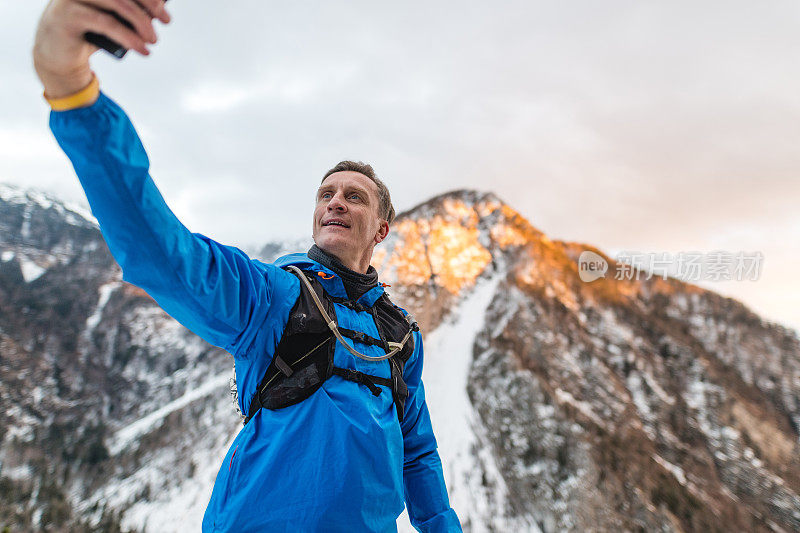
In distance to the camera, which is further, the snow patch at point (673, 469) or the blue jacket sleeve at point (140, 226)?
the snow patch at point (673, 469)

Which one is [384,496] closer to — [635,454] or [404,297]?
[635,454]

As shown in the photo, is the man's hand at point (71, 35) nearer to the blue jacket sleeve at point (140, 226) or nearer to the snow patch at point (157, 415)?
the blue jacket sleeve at point (140, 226)

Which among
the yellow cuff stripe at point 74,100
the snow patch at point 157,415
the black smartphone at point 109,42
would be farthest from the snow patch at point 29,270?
the black smartphone at point 109,42

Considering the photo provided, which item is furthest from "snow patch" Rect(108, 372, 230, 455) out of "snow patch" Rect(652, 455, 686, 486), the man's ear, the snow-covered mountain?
the man's ear

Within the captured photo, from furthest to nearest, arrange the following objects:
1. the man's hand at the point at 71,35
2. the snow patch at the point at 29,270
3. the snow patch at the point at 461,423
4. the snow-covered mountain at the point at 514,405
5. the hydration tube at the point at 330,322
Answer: the snow patch at the point at 29,270
the snow-covered mountain at the point at 514,405
the snow patch at the point at 461,423
the hydration tube at the point at 330,322
the man's hand at the point at 71,35

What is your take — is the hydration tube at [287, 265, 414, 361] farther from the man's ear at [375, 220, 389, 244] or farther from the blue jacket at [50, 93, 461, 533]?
the man's ear at [375, 220, 389, 244]

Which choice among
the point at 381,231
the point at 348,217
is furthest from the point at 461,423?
the point at 348,217

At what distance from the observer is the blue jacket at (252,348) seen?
1205 millimetres

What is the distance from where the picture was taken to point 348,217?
8.76 ft

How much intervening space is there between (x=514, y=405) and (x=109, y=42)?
31.1 m

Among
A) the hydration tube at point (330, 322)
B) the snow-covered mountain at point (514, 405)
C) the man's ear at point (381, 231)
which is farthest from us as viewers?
the snow-covered mountain at point (514, 405)

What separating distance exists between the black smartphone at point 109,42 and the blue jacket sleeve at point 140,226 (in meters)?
0.15

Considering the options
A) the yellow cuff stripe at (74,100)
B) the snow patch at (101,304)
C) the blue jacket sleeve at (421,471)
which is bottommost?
A: the blue jacket sleeve at (421,471)

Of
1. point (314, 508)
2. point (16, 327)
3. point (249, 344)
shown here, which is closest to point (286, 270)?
point (249, 344)
